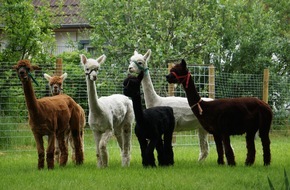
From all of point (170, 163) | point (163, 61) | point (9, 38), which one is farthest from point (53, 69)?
point (170, 163)

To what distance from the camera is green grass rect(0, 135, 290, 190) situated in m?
9.10

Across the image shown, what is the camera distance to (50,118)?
11.0 meters

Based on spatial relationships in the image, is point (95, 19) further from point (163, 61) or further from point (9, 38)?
point (9, 38)

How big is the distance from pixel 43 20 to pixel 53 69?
6.77 feet

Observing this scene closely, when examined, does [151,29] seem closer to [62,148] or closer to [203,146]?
[203,146]

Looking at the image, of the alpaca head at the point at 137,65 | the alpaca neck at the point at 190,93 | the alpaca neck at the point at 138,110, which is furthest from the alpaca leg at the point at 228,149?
the alpaca head at the point at 137,65

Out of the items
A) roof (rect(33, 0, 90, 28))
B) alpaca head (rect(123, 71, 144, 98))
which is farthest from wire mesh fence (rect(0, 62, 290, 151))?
roof (rect(33, 0, 90, 28))

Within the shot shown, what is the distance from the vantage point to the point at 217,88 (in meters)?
18.6

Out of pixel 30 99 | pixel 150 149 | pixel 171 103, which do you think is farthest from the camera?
pixel 171 103

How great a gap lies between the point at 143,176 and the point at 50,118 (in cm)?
203

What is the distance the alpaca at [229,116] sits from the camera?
11258mm

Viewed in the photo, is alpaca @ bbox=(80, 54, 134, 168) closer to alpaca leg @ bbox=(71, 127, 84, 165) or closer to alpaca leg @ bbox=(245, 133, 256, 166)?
alpaca leg @ bbox=(71, 127, 84, 165)

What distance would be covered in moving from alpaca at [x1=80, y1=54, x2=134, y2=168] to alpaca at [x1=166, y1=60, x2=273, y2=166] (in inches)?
43.1

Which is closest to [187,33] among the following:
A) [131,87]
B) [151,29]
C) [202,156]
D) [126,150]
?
[151,29]
